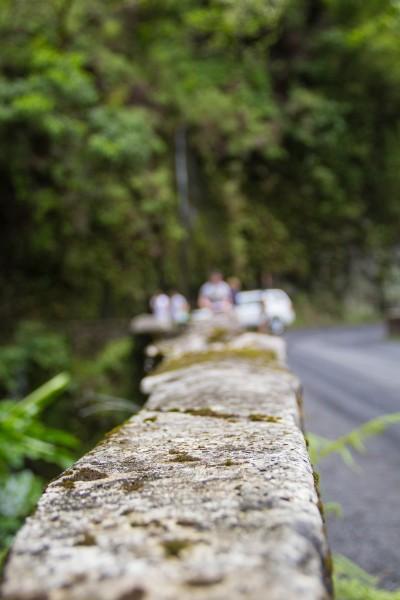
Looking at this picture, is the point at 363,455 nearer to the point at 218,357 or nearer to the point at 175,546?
the point at 218,357

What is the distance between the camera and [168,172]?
2005 centimetres

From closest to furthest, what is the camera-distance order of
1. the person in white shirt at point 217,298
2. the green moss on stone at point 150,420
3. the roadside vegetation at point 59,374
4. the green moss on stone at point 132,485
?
the green moss on stone at point 132,485 → the green moss on stone at point 150,420 → the roadside vegetation at point 59,374 → the person in white shirt at point 217,298

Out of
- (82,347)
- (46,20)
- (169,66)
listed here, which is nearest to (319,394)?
(82,347)

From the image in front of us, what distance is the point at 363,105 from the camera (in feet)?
87.4

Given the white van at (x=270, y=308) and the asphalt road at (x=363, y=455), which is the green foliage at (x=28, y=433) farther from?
the white van at (x=270, y=308)

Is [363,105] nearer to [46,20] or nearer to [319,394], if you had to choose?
[46,20]

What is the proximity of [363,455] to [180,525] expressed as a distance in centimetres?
672

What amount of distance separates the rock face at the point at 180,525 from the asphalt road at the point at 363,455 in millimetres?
3972

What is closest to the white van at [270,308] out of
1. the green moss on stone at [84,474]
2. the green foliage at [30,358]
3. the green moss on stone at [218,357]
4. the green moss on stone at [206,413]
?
the green foliage at [30,358]

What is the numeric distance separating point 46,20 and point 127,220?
5.80m

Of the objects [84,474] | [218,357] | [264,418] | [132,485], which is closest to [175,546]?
[132,485]

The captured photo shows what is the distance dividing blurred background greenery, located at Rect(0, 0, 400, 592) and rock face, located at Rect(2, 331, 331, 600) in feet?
5.85

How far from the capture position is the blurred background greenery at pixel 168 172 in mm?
13008

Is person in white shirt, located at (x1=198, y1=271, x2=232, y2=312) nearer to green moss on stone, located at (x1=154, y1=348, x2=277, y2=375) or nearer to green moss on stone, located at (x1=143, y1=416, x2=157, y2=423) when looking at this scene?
green moss on stone, located at (x1=154, y1=348, x2=277, y2=375)
